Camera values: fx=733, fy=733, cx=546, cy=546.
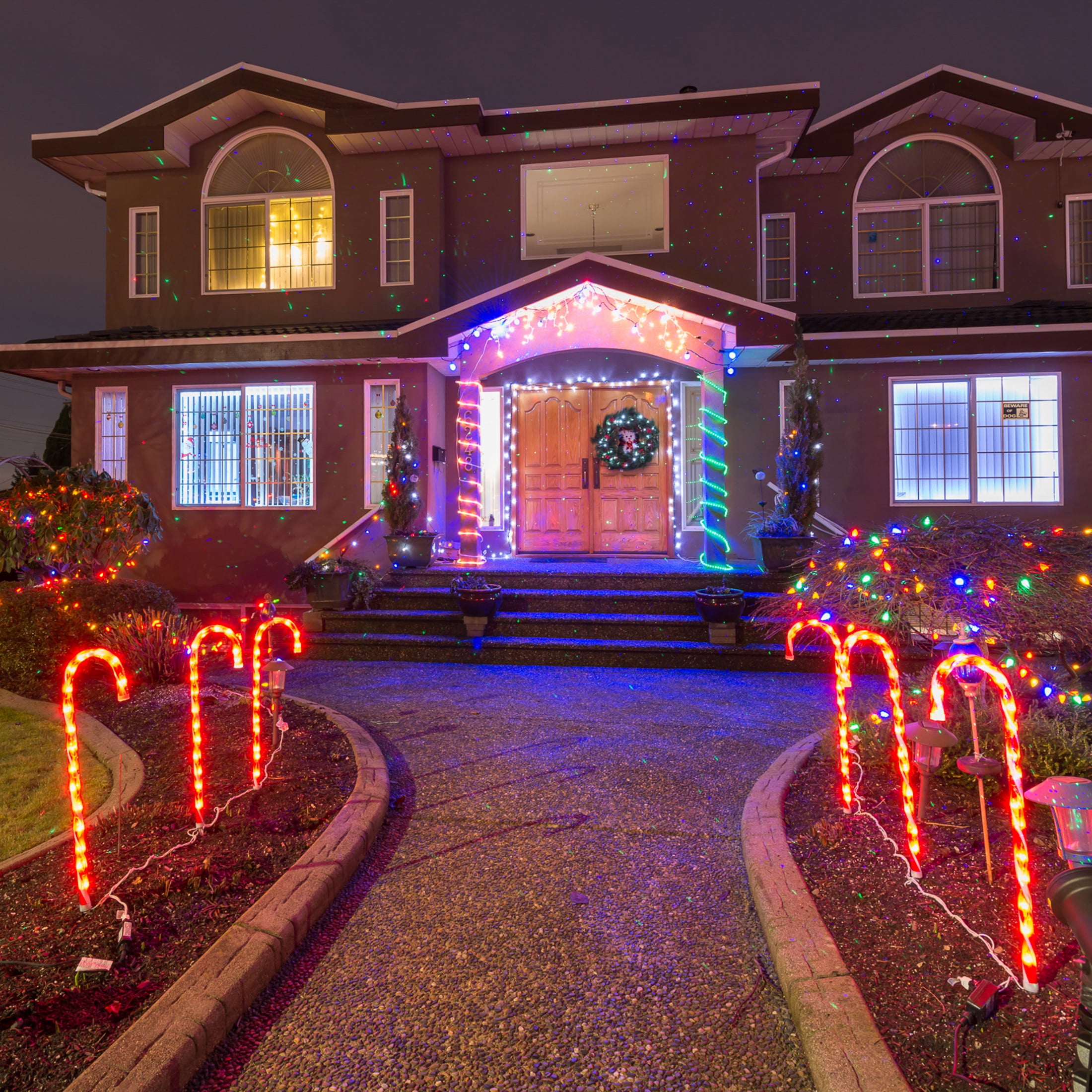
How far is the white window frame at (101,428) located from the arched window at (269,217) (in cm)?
242

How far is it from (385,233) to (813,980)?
12.6 metres

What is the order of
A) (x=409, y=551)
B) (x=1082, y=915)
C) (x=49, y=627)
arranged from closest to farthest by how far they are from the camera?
(x=1082, y=915)
(x=49, y=627)
(x=409, y=551)

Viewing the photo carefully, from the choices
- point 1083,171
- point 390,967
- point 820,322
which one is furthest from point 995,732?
point 1083,171

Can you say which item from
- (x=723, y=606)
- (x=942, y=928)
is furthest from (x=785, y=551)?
(x=942, y=928)

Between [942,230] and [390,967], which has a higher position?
[942,230]

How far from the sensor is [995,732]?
4352 mm

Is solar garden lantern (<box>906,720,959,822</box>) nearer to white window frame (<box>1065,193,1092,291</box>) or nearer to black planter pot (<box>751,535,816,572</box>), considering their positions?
black planter pot (<box>751,535,816,572</box>)

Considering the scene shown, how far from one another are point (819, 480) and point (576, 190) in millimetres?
6345

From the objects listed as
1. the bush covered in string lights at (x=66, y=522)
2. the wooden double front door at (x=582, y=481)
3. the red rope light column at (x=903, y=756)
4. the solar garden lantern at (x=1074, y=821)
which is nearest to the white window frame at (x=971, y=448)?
the wooden double front door at (x=582, y=481)

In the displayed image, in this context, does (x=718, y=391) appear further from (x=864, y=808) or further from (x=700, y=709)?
(x=864, y=808)

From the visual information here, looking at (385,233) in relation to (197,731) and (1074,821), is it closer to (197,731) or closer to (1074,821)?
(197,731)

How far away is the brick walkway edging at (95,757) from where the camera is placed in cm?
354

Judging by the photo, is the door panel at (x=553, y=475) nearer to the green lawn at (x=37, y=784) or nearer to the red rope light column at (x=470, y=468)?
the red rope light column at (x=470, y=468)

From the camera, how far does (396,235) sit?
40.9 feet
